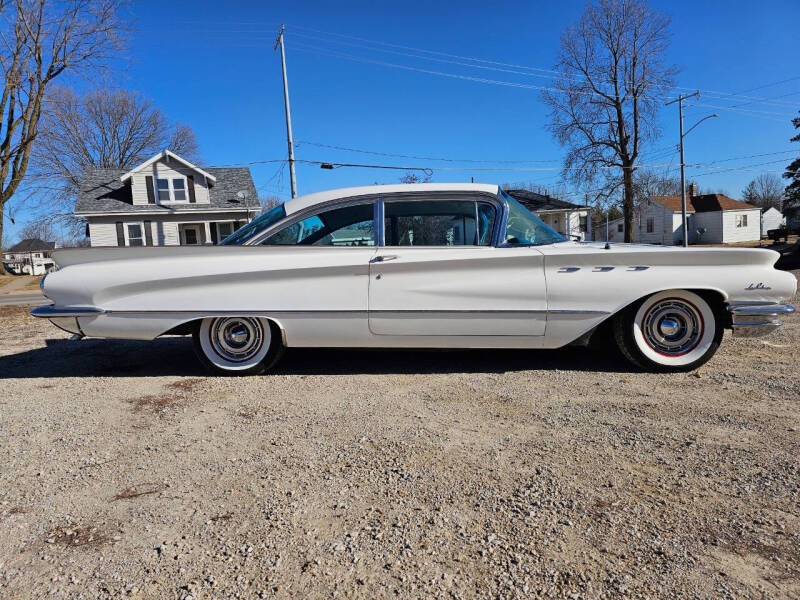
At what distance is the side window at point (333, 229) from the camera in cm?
412

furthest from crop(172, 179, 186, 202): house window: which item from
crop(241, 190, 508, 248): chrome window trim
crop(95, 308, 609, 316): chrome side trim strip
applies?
crop(241, 190, 508, 248): chrome window trim

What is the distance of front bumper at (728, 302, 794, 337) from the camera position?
3.81 meters

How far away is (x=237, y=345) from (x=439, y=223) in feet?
6.37

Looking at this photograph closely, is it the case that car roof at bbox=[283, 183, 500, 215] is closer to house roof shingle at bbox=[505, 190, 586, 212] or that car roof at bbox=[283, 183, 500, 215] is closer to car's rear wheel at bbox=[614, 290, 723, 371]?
car's rear wheel at bbox=[614, 290, 723, 371]

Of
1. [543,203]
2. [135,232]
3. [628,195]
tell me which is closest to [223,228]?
[135,232]

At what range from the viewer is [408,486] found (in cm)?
228

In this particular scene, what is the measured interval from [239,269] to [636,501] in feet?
10.1

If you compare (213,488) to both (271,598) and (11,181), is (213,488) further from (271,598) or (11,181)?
(11,181)

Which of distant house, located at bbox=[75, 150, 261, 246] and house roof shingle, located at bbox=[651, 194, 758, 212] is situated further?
house roof shingle, located at bbox=[651, 194, 758, 212]

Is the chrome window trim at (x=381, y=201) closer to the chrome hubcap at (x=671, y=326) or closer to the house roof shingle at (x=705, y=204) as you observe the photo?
the chrome hubcap at (x=671, y=326)

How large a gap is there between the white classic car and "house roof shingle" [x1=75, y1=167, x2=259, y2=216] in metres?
26.3

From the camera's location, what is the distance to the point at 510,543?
6.02 feet

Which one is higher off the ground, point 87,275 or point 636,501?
point 87,275

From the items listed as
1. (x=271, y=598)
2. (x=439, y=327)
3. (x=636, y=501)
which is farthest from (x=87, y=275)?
(x=636, y=501)
